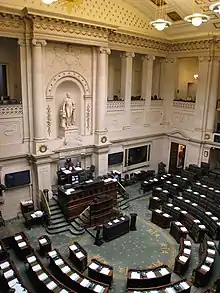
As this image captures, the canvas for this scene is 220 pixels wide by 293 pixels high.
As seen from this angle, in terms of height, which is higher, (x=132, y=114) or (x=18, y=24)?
(x=18, y=24)

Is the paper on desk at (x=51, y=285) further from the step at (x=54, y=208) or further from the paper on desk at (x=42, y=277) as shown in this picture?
the step at (x=54, y=208)

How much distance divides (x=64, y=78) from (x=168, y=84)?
7943mm

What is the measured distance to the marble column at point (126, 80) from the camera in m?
16.5

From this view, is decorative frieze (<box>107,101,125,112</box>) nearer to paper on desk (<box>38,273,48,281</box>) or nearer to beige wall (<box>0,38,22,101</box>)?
beige wall (<box>0,38,22,101</box>)

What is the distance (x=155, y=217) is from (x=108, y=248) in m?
3.02

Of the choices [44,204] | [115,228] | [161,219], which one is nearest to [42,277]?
[115,228]

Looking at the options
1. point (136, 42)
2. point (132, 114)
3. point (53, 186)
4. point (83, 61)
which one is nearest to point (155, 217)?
point (53, 186)

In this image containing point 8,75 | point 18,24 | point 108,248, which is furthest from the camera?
point 8,75

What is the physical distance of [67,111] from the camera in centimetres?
1436

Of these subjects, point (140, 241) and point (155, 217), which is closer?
point (140, 241)

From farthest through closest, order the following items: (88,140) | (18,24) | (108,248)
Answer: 1. (88,140)
2. (18,24)
3. (108,248)

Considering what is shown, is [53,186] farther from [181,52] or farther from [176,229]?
[181,52]

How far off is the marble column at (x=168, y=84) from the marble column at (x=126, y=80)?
3225 millimetres

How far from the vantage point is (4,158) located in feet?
41.4
